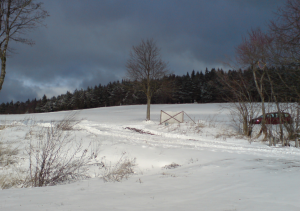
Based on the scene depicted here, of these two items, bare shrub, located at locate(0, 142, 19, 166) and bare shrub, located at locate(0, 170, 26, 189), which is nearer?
bare shrub, located at locate(0, 170, 26, 189)

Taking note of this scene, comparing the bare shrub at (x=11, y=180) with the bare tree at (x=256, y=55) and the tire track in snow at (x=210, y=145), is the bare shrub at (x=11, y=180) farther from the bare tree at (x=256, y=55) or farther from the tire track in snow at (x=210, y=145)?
the bare tree at (x=256, y=55)

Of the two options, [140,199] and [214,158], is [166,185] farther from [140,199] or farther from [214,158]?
[214,158]

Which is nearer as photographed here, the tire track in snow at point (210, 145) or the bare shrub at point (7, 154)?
the bare shrub at point (7, 154)

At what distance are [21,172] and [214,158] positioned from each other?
21.0 ft

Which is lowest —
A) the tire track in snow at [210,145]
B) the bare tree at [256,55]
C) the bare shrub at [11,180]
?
the bare shrub at [11,180]

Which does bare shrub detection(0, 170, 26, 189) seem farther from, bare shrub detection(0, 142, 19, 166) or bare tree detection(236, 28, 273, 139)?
bare tree detection(236, 28, 273, 139)

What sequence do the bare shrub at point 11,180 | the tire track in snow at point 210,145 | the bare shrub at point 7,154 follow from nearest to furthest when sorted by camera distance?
the bare shrub at point 11,180 → the bare shrub at point 7,154 → the tire track in snow at point 210,145

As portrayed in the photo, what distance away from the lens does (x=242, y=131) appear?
14125mm

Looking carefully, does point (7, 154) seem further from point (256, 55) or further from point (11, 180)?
point (256, 55)

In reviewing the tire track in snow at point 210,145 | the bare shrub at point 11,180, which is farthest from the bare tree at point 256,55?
the bare shrub at point 11,180

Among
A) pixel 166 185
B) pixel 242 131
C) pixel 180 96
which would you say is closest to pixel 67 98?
pixel 180 96

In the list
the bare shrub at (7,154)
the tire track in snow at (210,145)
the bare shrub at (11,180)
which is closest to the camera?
the bare shrub at (11,180)

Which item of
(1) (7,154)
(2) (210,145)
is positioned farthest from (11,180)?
(2) (210,145)

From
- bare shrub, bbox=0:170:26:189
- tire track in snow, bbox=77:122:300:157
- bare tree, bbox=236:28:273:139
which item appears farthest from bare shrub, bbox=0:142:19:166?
bare tree, bbox=236:28:273:139
